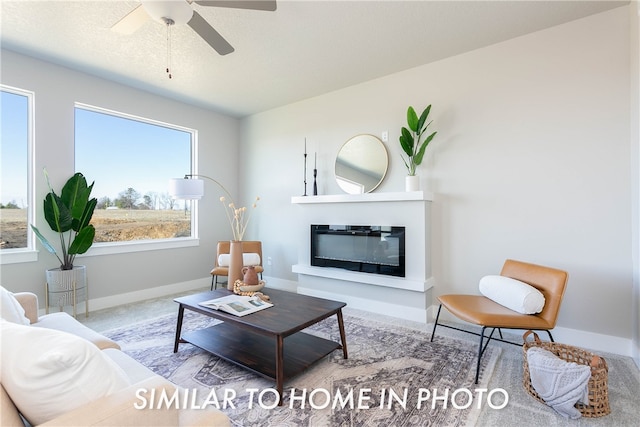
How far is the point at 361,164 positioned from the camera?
368 centimetres

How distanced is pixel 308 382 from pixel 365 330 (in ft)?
3.37

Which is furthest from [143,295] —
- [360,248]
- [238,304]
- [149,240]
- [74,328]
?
[360,248]

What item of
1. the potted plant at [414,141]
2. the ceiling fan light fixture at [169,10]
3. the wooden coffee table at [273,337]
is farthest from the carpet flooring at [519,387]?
the ceiling fan light fixture at [169,10]

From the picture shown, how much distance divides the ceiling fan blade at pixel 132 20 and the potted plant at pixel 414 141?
7.51 feet

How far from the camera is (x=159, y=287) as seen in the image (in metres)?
4.05

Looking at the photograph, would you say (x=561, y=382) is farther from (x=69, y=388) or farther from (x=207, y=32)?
(x=207, y=32)

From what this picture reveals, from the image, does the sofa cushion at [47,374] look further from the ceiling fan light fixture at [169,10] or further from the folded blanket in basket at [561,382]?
the folded blanket in basket at [561,382]

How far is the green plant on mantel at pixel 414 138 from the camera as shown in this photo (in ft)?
9.91

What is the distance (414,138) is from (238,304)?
2423 mm

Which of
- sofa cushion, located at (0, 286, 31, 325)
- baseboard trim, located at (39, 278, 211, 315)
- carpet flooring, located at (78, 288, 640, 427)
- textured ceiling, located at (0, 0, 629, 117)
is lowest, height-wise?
carpet flooring, located at (78, 288, 640, 427)

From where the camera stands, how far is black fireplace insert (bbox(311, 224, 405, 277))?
3260 mm

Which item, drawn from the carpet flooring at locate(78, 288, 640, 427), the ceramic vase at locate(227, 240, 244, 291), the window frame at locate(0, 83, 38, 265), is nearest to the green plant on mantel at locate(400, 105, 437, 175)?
the carpet flooring at locate(78, 288, 640, 427)

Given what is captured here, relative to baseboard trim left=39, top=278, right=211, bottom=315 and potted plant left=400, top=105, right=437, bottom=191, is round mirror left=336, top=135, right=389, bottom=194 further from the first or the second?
baseboard trim left=39, top=278, right=211, bottom=315

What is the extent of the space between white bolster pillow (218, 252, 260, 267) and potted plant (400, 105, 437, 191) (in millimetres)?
2131
